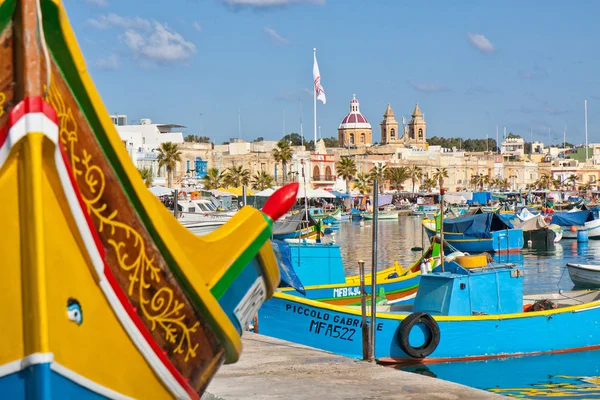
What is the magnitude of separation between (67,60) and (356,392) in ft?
19.4

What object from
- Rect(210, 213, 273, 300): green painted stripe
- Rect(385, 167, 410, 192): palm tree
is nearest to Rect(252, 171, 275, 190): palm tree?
Rect(385, 167, 410, 192): palm tree

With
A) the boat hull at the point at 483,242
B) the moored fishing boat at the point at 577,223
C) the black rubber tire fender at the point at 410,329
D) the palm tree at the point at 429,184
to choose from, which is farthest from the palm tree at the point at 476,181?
the black rubber tire fender at the point at 410,329

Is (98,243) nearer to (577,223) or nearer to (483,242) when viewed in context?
(483,242)

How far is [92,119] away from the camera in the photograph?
16.6 ft

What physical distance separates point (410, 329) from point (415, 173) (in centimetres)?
10232

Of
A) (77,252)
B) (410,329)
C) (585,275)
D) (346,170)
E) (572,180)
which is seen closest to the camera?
(77,252)

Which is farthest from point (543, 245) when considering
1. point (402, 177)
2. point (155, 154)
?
point (402, 177)

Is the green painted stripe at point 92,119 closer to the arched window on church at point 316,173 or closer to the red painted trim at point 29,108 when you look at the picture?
the red painted trim at point 29,108

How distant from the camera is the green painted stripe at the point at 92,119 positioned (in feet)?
15.5

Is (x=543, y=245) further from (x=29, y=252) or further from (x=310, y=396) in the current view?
A: (x=29, y=252)

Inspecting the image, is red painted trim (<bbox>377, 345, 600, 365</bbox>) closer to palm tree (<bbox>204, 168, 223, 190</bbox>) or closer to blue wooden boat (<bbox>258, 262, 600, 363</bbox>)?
Answer: blue wooden boat (<bbox>258, 262, 600, 363</bbox>)

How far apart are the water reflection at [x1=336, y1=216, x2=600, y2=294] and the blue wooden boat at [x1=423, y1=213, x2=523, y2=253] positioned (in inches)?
30.1

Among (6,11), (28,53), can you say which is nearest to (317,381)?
(28,53)

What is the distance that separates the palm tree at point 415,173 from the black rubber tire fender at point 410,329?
99.8m
